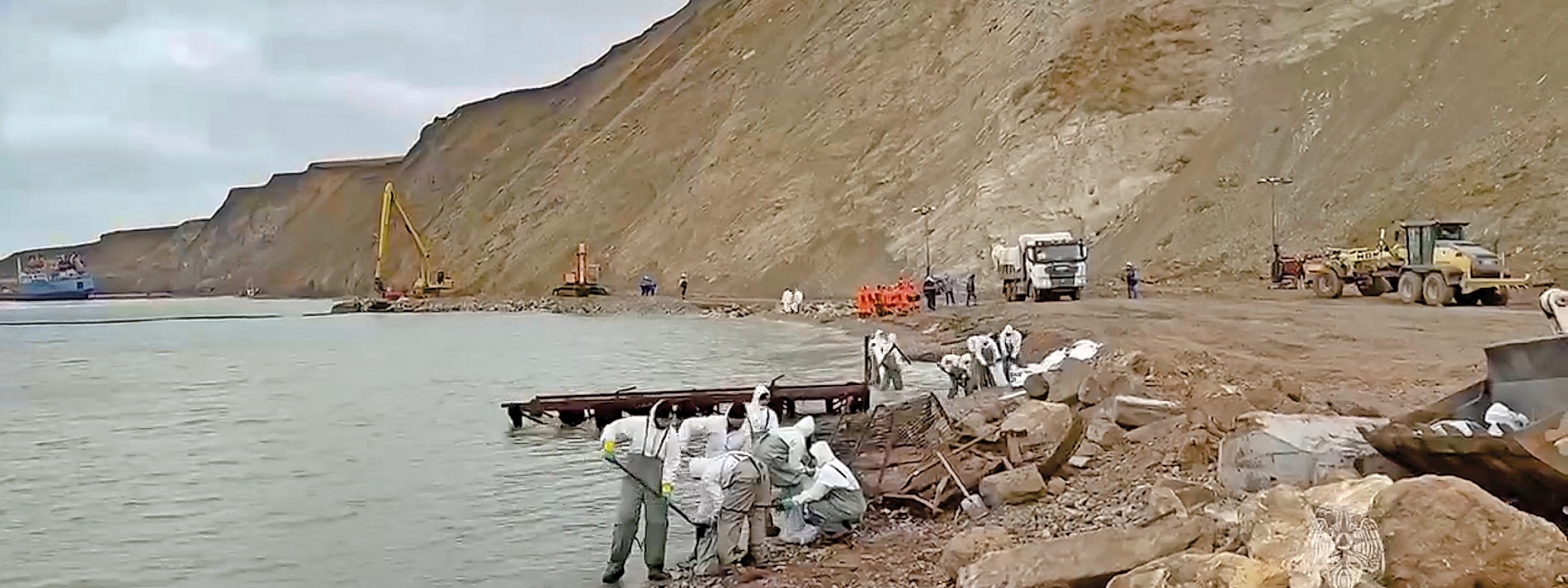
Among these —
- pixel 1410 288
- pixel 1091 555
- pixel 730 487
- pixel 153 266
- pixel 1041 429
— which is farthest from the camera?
pixel 153 266

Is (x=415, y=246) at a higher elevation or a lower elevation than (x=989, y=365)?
higher

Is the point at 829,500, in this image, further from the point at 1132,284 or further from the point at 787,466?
the point at 1132,284

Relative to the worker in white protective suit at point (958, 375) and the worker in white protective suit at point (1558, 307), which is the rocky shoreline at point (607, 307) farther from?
the worker in white protective suit at point (1558, 307)

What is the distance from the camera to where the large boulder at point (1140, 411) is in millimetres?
12812

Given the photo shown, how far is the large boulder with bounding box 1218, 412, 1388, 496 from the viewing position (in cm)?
837

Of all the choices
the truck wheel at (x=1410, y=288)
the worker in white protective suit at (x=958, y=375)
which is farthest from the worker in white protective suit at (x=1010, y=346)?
the truck wheel at (x=1410, y=288)

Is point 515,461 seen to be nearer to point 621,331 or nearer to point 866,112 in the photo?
point 621,331

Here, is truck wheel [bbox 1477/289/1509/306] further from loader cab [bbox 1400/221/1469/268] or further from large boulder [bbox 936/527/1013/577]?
large boulder [bbox 936/527/1013/577]

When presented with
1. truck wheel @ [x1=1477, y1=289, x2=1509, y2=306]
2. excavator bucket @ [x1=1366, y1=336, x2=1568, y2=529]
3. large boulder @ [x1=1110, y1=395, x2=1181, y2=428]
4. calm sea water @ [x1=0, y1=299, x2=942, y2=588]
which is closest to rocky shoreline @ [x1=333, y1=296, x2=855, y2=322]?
calm sea water @ [x1=0, y1=299, x2=942, y2=588]

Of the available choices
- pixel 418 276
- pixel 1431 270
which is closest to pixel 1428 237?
pixel 1431 270

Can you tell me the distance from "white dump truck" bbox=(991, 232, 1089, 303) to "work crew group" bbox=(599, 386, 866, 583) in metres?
26.4

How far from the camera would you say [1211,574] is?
5.76 metres

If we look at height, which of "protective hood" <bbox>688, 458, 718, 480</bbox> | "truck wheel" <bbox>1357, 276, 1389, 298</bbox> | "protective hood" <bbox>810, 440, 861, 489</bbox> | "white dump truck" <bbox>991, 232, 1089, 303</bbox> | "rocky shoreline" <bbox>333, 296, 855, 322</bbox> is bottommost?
"protective hood" <bbox>810, 440, 861, 489</bbox>

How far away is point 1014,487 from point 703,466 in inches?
103
